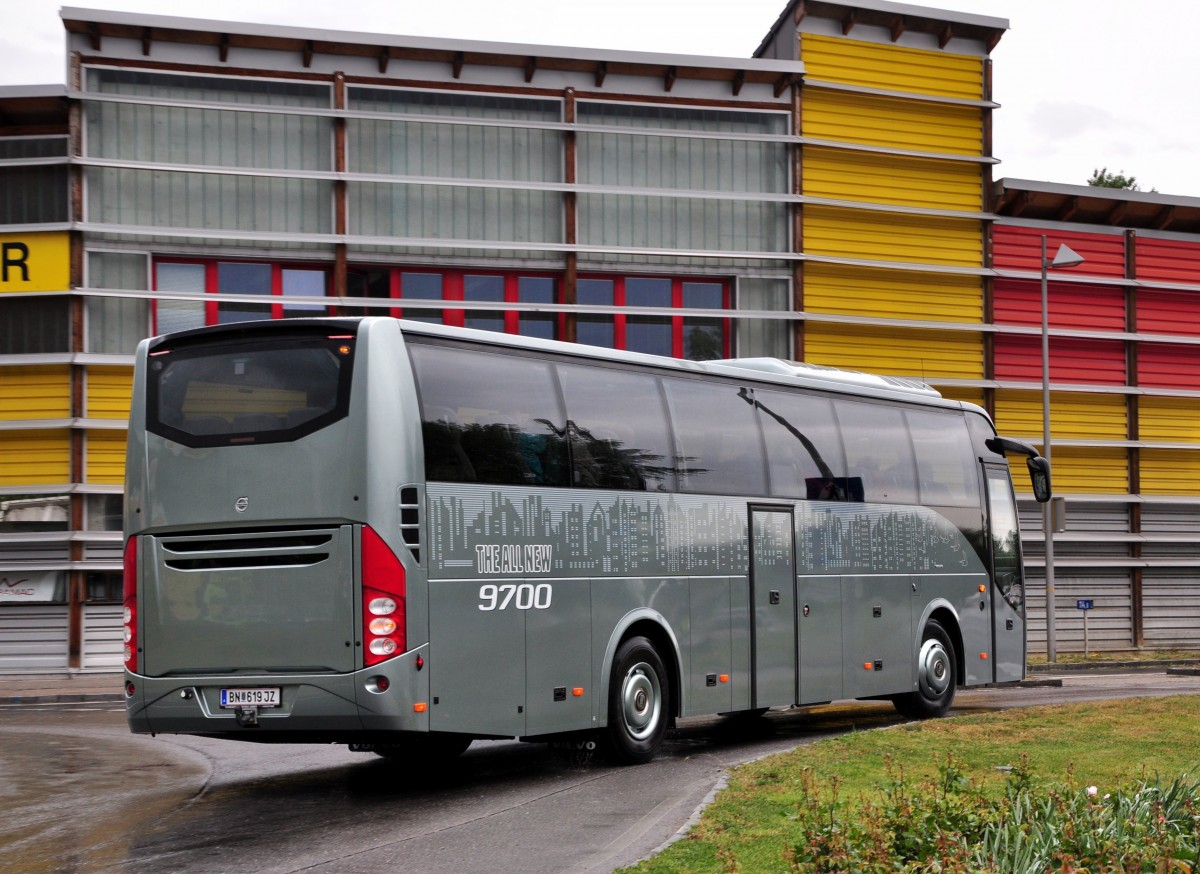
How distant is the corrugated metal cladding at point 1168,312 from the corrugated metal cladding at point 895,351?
Result: 16.7 feet

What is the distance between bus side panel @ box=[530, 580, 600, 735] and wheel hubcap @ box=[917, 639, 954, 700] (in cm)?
636

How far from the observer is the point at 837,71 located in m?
35.0

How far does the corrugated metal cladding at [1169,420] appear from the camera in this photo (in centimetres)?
3816

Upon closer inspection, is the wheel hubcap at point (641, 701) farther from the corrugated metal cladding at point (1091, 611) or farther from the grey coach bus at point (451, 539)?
the corrugated metal cladding at point (1091, 611)

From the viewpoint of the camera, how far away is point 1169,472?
38.5 m

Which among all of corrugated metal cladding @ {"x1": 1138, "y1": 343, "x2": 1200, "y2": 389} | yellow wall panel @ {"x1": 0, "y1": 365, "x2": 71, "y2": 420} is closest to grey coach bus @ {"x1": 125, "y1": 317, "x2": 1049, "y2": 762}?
yellow wall panel @ {"x1": 0, "y1": 365, "x2": 71, "y2": 420}

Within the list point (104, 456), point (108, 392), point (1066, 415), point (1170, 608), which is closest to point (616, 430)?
point (108, 392)

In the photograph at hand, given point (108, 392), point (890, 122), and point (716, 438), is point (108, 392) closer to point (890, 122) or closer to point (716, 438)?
point (890, 122)

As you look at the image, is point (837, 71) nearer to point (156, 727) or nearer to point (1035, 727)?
point (1035, 727)

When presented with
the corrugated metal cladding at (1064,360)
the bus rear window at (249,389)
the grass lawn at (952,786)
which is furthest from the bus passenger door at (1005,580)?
the corrugated metal cladding at (1064,360)

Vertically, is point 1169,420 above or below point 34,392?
below

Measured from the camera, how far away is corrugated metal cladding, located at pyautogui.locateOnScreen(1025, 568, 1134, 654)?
36.6m

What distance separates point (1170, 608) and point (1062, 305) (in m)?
7.72

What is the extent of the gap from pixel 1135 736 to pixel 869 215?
23006 mm
